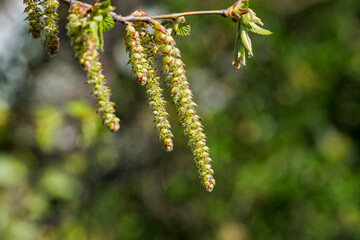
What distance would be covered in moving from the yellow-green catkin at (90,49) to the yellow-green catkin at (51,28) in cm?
12

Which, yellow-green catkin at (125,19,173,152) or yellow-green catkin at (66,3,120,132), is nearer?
yellow-green catkin at (66,3,120,132)

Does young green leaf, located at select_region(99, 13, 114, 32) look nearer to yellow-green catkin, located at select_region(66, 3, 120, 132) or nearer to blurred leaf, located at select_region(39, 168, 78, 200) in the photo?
yellow-green catkin, located at select_region(66, 3, 120, 132)

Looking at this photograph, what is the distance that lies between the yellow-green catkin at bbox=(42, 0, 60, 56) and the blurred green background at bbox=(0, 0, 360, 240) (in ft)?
8.93

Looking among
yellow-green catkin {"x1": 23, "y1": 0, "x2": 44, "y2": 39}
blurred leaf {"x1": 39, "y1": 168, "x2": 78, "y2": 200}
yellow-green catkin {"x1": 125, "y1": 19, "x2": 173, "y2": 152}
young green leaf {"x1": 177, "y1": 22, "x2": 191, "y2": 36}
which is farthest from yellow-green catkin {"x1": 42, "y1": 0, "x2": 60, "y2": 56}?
blurred leaf {"x1": 39, "y1": 168, "x2": 78, "y2": 200}

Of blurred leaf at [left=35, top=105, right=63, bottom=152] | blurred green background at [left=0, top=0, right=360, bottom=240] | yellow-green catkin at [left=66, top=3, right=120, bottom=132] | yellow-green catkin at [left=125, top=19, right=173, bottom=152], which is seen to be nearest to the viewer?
yellow-green catkin at [left=66, top=3, right=120, bottom=132]

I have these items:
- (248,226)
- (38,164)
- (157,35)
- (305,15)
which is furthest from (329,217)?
(157,35)

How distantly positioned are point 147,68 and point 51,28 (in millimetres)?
269

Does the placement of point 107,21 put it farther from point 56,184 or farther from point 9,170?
point 56,184

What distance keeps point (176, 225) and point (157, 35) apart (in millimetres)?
3931


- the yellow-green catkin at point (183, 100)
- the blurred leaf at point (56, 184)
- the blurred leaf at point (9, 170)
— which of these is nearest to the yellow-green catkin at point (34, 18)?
the yellow-green catkin at point (183, 100)

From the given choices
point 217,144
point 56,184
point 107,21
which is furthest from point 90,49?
point 217,144

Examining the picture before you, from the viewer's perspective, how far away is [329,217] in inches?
171

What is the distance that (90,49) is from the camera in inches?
39.1

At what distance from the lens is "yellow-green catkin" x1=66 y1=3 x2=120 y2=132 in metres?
1.00
